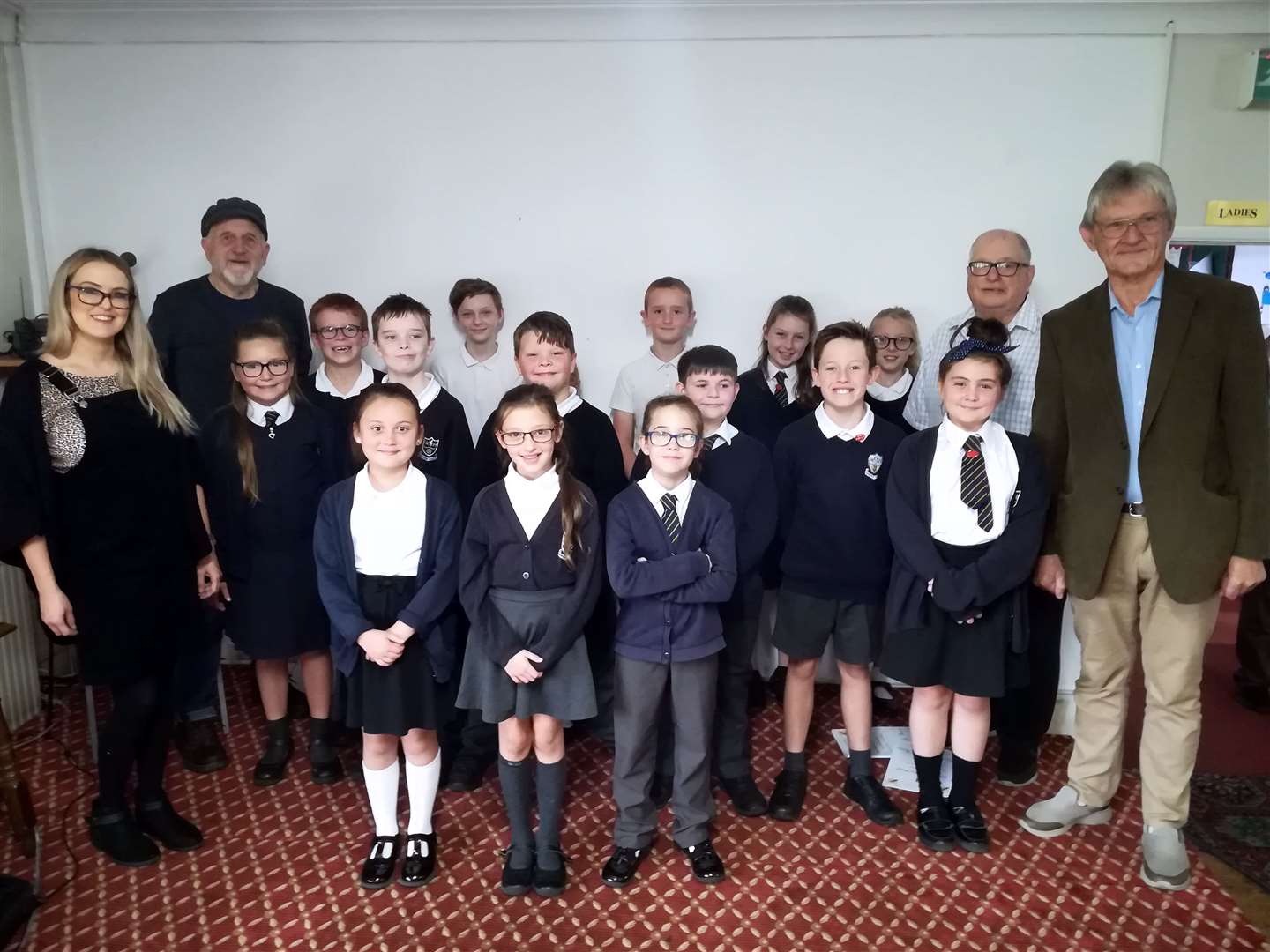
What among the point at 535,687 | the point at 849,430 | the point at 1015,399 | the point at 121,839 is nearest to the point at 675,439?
the point at 849,430

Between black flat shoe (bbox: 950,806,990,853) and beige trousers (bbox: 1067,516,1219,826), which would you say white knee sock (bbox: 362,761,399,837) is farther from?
beige trousers (bbox: 1067,516,1219,826)

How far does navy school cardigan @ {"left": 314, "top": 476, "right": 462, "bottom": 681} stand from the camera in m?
2.15

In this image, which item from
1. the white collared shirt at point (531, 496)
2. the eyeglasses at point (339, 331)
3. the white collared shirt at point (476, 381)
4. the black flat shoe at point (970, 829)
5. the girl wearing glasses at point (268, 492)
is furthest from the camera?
the white collared shirt at point (476, 381)

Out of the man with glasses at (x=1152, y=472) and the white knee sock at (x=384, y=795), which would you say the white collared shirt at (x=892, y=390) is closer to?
the man with glasses at (x=1152, y=472)

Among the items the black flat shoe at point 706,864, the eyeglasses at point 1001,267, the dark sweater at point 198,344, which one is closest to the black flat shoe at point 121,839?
the dark sweater at point 198,344

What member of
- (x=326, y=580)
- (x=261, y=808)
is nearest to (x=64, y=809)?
(x=261, y=808)

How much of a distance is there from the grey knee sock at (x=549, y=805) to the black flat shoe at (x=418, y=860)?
30 centimetres

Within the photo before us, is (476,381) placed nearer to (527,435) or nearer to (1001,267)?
(527,435)

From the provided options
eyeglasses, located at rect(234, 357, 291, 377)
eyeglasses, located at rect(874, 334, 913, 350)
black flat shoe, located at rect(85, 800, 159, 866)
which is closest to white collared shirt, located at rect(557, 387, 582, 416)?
eyeglasses, located at rect(234, 357, 291, 377)

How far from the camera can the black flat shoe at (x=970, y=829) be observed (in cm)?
233

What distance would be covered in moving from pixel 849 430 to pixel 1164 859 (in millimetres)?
1400

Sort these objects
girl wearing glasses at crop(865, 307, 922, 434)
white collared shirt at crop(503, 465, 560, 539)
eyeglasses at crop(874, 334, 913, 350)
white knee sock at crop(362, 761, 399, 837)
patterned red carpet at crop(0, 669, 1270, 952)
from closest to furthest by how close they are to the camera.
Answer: patterned red carpet at crop(0, 669, 1270, 952), white collared shirt at crop(503, 465, 560, 539), white knee sock at crop(362, 761, 399, 837), girl wearing glasses at crop(865, 307, 922, 434), eyeglasses at crop(874, 334, 913, 350)

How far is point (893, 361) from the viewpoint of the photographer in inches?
123

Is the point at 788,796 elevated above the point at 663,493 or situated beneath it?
situated beneath
